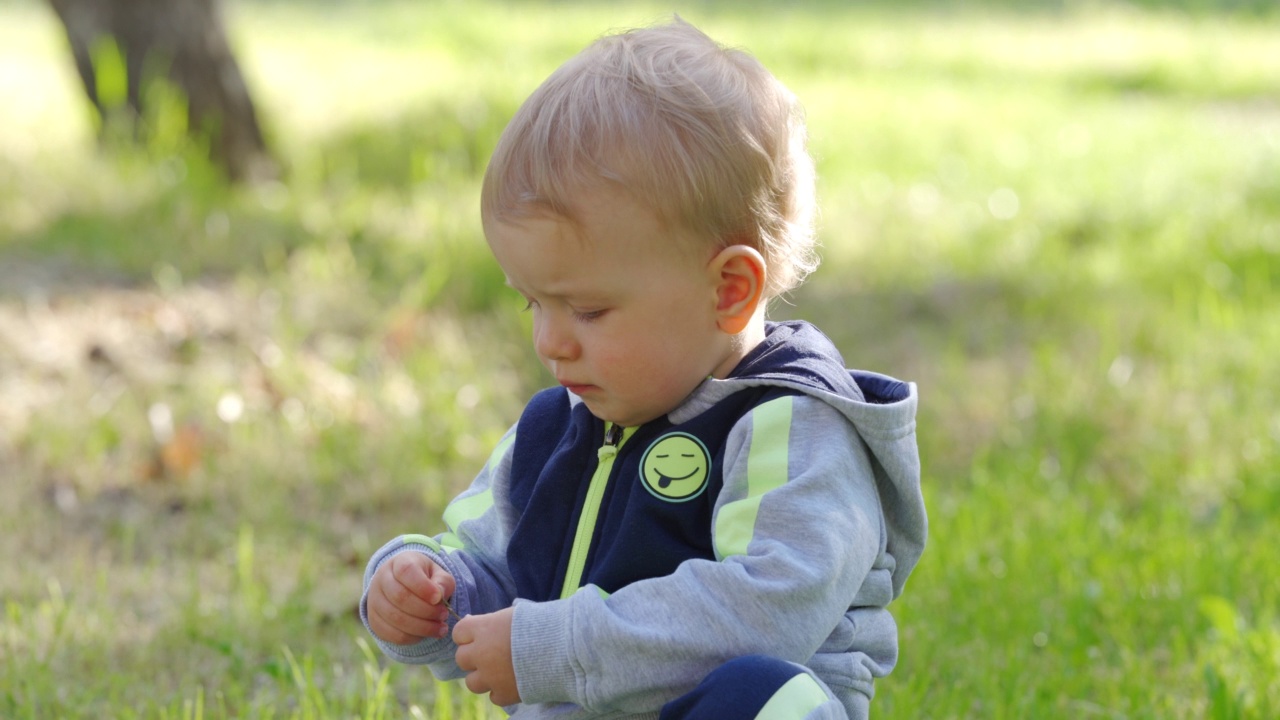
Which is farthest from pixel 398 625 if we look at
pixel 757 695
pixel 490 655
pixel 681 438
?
pixel 757 695

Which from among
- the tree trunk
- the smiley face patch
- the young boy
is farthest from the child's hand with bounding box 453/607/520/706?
the tree trunk

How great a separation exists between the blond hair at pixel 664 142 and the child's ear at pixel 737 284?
26mm

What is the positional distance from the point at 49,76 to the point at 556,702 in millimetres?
7922

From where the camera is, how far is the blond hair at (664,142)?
5.89ft

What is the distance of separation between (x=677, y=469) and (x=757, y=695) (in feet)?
1.25

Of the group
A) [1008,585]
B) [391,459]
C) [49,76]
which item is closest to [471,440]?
[391,459]

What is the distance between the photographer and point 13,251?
16.0 feet

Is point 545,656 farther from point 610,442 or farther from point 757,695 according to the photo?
point 610,442

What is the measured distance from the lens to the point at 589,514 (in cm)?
199

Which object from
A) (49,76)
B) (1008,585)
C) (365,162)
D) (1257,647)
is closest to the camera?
(1257,647)

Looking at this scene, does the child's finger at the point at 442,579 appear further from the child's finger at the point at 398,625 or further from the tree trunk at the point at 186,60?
the tree trunk at the point at 186,60

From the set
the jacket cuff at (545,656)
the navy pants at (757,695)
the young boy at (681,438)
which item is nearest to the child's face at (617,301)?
the young boy at (681,438)

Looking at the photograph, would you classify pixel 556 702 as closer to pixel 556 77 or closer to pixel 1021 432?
pixel 556 77

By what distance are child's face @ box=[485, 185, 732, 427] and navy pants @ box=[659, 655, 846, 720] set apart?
0.44 m
